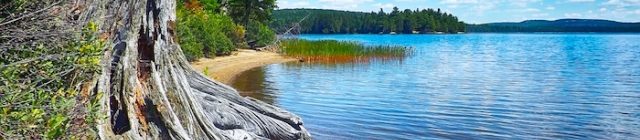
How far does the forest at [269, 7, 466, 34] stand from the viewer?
133 meters

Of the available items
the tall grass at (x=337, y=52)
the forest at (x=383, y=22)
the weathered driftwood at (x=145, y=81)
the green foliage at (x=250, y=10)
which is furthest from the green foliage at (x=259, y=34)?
the forest at (x=383, y=22)

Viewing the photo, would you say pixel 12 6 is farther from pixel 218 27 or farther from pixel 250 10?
pixel 250 10

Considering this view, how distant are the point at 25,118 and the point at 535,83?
19.0 meters

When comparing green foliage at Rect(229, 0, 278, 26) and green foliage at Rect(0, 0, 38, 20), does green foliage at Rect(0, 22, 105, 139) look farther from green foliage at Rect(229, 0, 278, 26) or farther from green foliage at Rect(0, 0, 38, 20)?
green foliage at Rect(229, 0, 278, 26)

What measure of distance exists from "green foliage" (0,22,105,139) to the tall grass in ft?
88.3

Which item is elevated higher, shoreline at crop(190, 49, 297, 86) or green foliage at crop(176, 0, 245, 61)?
green foliage at crop(176, 0, 245, 61)

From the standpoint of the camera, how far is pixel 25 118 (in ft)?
12.6

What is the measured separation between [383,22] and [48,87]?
5476 inches

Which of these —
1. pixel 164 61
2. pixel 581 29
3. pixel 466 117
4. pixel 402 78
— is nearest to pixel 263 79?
pixel 402 78

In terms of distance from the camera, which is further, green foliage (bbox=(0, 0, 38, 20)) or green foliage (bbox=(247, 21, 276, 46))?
green foliage (bbox=(247, 21, 276, 46))

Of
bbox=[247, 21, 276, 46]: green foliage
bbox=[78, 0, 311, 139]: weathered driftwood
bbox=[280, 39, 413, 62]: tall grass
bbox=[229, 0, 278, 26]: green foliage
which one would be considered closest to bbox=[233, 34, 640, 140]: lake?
bbox=[280, 39, 413, 62]: tall grass

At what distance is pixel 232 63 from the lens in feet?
83.9

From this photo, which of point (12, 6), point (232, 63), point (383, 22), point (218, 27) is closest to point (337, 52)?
point (218, 27)

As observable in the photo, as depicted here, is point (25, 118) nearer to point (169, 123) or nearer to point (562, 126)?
point (169, 123)
